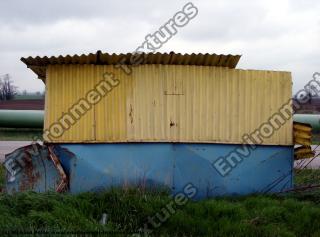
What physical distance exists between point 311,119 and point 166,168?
10873 millimetres

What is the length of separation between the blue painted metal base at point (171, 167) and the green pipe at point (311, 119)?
904cm

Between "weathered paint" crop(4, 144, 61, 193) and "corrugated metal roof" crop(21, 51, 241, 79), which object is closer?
"corrugated metal roof" crop(21, 51, 241, 79)

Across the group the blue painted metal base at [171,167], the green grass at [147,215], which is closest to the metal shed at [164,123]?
the blue painted metal base at [171,167]

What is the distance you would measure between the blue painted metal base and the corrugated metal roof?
1.41 meters

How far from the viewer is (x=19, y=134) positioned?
2111cm

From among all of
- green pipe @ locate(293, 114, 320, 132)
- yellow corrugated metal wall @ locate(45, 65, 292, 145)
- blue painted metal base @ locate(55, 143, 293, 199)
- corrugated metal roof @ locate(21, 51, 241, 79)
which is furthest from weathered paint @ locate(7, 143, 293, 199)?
green pipe @ locate(293, 114, 320, 132)

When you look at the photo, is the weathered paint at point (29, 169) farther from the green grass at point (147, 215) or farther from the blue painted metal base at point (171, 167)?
the green grass at point (147, 215)

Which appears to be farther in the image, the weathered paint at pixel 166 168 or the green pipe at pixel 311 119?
the green pipe at pixel 311 119

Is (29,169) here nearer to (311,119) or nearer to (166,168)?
(166,168)

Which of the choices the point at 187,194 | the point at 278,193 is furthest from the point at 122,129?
the point at 278,193

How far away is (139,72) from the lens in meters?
8.14

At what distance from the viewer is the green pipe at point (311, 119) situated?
55.8ft

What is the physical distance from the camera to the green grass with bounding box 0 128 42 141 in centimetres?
2036

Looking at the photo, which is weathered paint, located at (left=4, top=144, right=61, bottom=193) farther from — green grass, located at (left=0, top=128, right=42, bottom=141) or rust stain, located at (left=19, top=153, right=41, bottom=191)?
green grass, located at (left=0, top=128, right=42, bottom=141)
